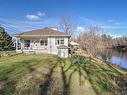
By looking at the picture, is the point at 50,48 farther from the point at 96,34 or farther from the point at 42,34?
the point at 96,34

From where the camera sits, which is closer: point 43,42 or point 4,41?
point 43,42

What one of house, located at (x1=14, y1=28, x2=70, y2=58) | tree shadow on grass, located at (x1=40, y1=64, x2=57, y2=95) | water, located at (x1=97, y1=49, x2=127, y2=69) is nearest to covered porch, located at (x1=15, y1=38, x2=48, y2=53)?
house, located at (x1=14, y1=28, x2=70, y2=58)

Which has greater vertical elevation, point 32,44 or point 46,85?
point 32,44

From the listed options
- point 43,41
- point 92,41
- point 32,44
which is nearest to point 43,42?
point 43,41

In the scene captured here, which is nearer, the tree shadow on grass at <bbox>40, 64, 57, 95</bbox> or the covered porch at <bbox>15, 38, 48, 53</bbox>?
the tree shadow on grass at <bbox>40, 64, 57, 95</bbox>

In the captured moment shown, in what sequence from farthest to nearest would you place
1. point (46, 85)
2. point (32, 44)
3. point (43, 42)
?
point (43, 42) < point (32, 44) < point (46, 85)

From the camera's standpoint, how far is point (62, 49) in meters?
23.7

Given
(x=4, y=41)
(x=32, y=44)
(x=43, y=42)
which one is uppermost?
(x=4, y=41)

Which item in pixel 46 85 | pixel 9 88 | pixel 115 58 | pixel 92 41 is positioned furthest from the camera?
pixel 92 41

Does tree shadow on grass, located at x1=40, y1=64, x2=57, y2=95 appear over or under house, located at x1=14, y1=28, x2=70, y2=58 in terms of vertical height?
under

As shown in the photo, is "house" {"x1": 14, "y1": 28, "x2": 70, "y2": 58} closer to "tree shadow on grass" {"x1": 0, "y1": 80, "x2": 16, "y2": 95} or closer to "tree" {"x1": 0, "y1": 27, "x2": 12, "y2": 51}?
"tree" {"x1": 0, "y1": 27, "x2": 12, "y2": 51}

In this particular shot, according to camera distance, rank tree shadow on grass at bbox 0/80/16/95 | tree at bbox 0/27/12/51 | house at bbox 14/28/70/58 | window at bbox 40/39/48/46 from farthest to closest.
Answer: tree at bbox 0/27/12/51
window at bbox 40/39/48/46
house at bbox 14/28/70/58
tree shadow on grass at bbox 0/80/16/95

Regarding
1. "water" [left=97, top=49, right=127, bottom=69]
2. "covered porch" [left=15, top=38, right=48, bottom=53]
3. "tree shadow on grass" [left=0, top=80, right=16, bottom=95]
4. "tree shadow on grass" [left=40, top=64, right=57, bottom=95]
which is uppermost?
"covered porch" [left=15, top=38, right=48, bottom=53]

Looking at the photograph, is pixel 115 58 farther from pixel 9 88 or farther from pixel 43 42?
pixel 9 88
